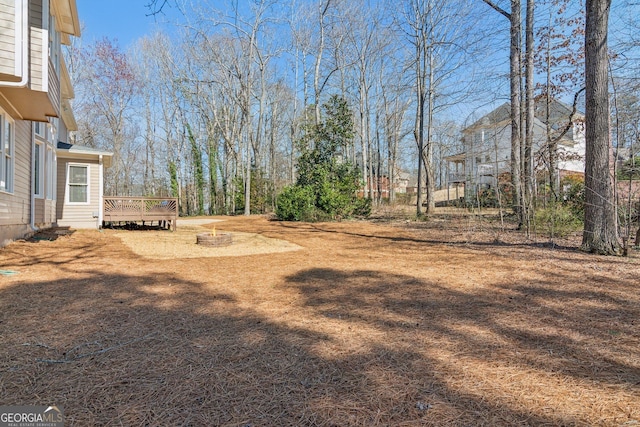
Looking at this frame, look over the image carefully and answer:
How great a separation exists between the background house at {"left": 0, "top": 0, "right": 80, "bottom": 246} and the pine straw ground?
2733mm

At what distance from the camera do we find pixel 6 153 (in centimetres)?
669

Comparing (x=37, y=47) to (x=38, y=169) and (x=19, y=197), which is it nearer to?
(x=19, y=197)

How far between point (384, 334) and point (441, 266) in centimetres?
298

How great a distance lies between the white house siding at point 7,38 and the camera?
505 cm

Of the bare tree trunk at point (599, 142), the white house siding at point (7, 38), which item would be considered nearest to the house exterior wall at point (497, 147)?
the bare tree trunk at point (599, 142)

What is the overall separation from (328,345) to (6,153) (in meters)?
7.70

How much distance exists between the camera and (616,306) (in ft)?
11.0

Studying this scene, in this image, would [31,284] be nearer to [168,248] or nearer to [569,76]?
[168,248]

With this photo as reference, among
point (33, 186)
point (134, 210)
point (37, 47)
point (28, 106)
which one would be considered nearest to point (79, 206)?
point (134, 210)

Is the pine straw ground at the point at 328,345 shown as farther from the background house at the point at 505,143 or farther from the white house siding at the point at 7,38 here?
the background house at the point at 505,143

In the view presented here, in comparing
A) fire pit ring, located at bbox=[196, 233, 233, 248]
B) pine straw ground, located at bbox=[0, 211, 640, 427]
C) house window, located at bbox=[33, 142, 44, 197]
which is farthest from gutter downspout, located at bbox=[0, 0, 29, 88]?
house window, located at bbox=[33, 142, 44, 197]

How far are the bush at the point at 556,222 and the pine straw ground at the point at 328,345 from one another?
8.89 feet

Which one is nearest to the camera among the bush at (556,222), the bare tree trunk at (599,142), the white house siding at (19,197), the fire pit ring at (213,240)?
the bare tree trunk at (599,142)

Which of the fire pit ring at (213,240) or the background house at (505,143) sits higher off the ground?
the background house at (505,143)
